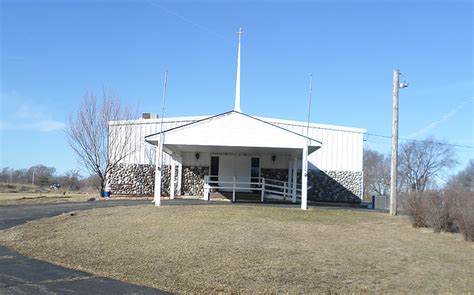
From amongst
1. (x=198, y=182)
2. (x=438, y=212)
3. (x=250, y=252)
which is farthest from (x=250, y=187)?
(x=250, y=252)

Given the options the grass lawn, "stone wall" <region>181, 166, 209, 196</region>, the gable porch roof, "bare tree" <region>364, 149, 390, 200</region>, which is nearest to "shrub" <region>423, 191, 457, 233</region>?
the grass lawn

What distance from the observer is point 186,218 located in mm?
15281

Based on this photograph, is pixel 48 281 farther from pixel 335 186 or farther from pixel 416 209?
pixel 335 186

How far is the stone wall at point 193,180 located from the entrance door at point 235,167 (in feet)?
5.17

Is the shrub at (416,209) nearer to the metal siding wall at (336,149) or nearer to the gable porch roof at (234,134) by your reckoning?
the gable porch roof at (234,134)

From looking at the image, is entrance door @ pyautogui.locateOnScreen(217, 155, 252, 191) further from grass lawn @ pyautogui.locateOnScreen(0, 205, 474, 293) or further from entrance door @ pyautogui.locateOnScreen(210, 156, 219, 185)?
grass lawn @ pyautogui.locateOnScreen(0, 205, 474, 293)

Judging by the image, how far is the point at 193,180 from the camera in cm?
3331

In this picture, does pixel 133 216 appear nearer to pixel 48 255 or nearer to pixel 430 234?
pixel 48 255

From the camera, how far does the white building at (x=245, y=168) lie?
2895 centimetres

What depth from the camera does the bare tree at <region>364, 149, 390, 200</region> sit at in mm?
74875

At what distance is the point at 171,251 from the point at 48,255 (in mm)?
2695

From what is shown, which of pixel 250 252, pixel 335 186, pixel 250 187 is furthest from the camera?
pixel 335 186

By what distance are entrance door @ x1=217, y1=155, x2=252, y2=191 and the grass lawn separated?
15424mm

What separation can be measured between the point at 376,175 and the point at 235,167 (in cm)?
5054
